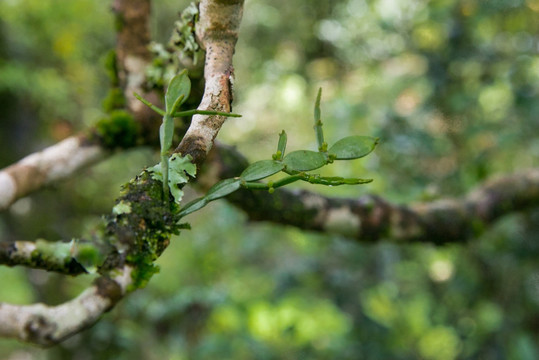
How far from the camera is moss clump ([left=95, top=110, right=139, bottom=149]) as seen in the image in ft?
3.34

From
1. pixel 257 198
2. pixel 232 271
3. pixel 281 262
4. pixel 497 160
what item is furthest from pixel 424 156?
pixel 257 198

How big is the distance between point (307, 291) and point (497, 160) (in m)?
0.97

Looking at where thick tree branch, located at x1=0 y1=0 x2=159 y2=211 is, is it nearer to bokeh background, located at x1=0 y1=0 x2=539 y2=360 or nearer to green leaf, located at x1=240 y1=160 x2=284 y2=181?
bokeh background, located at x1=0 y1=0 x2=539 y2=360

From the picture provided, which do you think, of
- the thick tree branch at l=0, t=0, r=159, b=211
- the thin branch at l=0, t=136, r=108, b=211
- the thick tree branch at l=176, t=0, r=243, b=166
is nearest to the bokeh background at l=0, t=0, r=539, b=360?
the thick tree branch at l=0, t=0, r=159, b=211

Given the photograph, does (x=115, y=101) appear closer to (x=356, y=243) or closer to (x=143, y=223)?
(x=143, y=223)

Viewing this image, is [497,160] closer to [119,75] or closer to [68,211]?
[119,75]

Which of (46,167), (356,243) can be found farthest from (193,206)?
(356,243)

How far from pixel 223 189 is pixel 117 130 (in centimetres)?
56

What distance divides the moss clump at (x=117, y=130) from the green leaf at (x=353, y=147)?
1.79ft

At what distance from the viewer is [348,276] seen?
7.01 feet

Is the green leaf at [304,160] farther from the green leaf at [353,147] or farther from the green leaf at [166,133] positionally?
the green leaf at [166,133]

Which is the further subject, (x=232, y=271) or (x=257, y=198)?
(x=232, y=271)

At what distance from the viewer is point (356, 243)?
2.10 meters

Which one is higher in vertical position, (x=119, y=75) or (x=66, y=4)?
(x=66, y=4)
